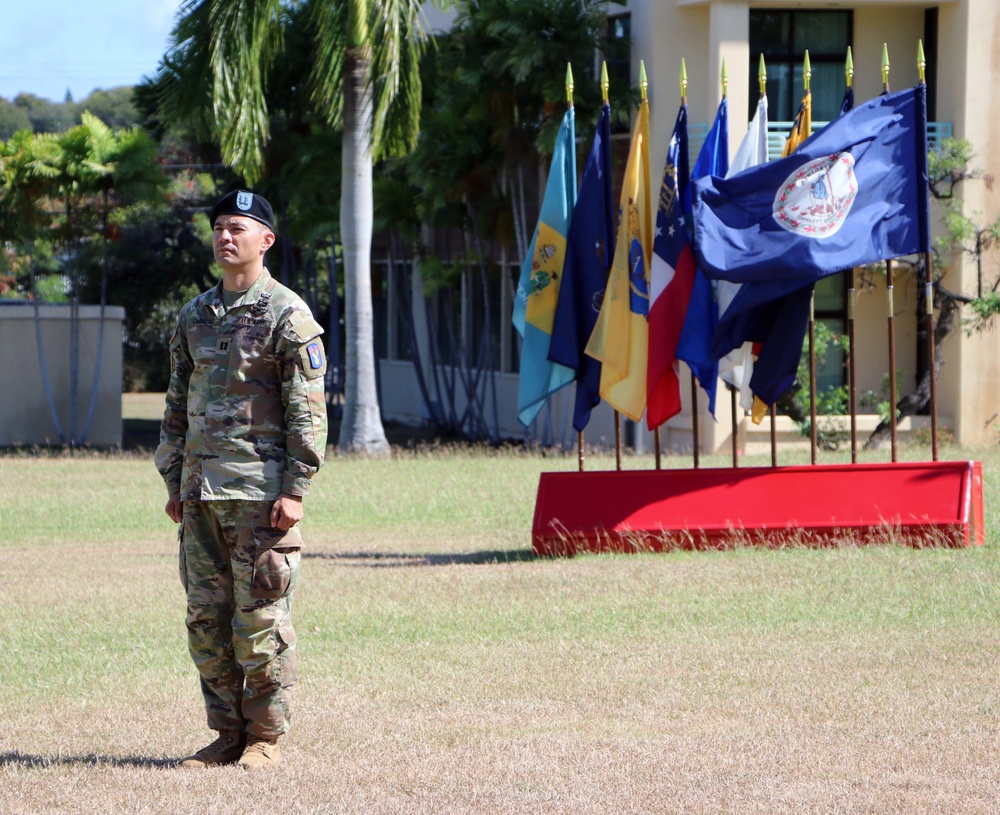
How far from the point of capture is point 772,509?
10.9 m

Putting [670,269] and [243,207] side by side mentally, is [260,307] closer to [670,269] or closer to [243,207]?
[243,207]

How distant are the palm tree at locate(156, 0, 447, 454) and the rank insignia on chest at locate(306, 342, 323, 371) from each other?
1337 centimetres

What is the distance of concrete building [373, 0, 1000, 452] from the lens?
2077 cm

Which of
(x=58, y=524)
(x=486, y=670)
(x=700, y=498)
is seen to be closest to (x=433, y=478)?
(x=58, y=524)

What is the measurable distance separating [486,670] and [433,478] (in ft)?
32.6

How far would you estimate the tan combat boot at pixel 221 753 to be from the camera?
5.44 m

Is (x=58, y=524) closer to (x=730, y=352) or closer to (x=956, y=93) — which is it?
(x=730, y=352)

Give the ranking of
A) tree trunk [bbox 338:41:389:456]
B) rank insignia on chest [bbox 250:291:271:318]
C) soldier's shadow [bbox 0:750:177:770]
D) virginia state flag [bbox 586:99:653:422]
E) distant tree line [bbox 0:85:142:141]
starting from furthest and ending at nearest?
distant tree line [bbox 0:85:142:141] → tree trunk [bbox 338:41:389:456] → virginia state flag [bbox 586:99:653:422] → soldier's shadow [bbox 0:750:177:770] → rank insignia on chest [bbox 250:291:271:318]

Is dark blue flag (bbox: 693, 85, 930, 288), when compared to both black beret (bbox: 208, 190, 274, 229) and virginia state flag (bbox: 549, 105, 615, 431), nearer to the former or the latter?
virginia state flag (bbox: 549, 105, 615, 431)

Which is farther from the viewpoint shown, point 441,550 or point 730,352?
point 441,550

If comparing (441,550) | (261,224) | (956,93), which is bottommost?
(441,550)

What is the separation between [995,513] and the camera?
12523mm

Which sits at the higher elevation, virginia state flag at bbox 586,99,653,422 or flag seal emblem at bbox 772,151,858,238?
flag seal emblem at bbox 772,151,858,238

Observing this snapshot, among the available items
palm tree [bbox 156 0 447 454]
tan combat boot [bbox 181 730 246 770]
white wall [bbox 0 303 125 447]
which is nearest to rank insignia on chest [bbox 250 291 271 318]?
tan combat boot [bbox 181 730 246 770]
